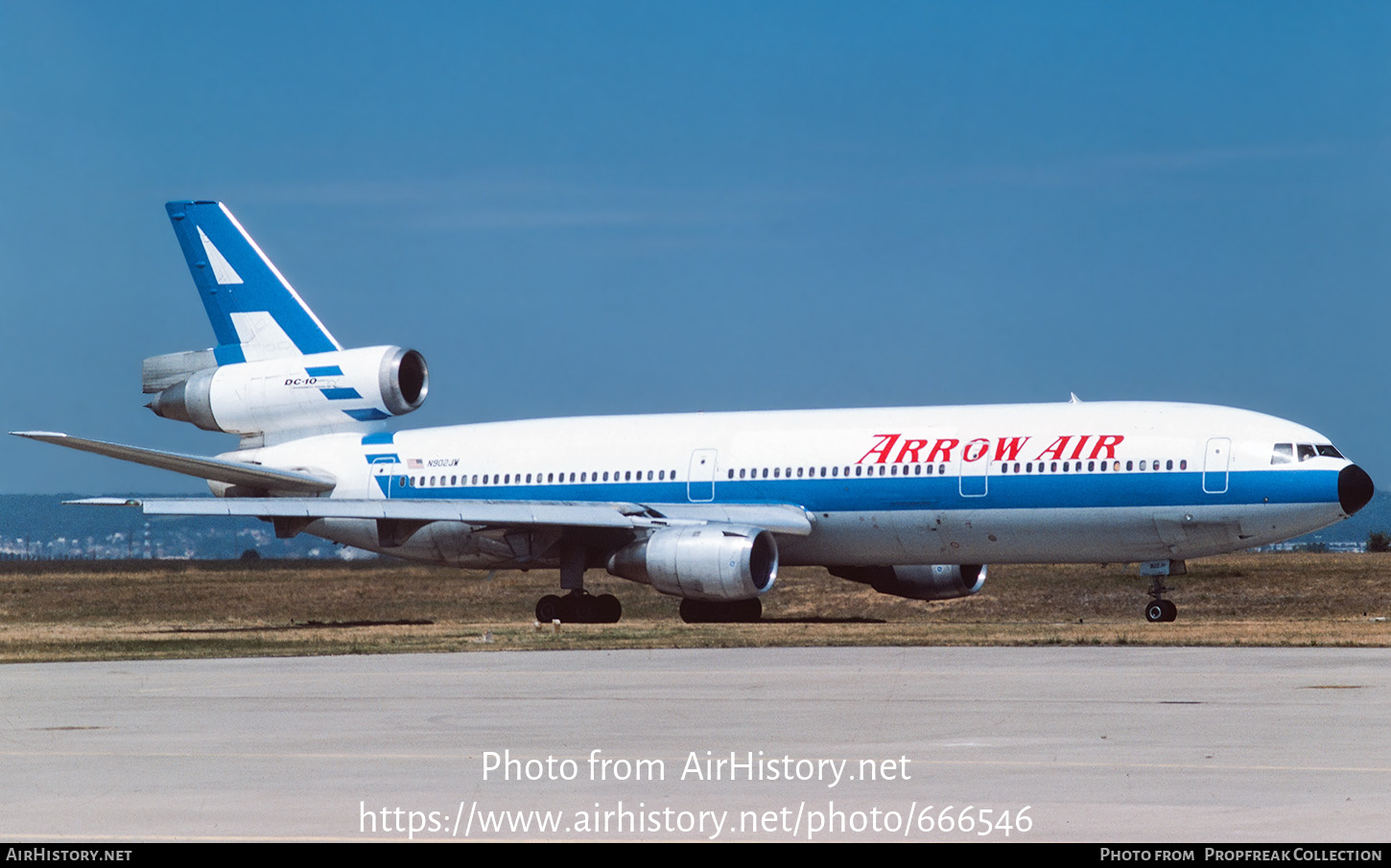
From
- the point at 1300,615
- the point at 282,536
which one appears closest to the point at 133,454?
the point at 282,536

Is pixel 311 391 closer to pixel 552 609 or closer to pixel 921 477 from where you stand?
pixel 552 609

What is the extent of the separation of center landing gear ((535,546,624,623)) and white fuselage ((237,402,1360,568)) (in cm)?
78

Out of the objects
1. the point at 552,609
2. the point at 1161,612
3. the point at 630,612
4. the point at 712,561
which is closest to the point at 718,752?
the point at 712,561

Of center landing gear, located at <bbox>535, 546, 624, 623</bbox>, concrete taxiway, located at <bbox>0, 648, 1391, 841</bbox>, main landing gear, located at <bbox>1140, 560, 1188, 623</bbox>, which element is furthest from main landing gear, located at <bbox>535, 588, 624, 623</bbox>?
concrete taxiway, located at <bbox>0, 648, 1391, 841</bbox>

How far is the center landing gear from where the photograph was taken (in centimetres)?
3744

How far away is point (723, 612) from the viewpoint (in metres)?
38.0

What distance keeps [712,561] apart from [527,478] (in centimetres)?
715

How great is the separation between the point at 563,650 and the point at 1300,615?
833 inches

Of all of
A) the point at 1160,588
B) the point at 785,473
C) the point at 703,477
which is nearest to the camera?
the point at 1160,588

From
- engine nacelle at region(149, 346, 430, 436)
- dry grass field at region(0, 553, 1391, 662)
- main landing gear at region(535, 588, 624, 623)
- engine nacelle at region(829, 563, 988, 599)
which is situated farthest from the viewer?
engine nacelle at region(149, 346, 430, 436)

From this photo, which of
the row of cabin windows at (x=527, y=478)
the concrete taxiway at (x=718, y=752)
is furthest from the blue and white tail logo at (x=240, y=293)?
the concrete taxiway at (x=718, y=752)

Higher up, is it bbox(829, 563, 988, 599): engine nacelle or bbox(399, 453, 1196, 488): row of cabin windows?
bbox(399, 453, 1196, 488): row of cabin windows

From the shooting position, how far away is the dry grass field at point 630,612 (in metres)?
27.6

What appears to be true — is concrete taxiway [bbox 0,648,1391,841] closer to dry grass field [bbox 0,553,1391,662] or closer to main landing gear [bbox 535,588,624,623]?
dry grass field [bbox 0,553,1391,662]
